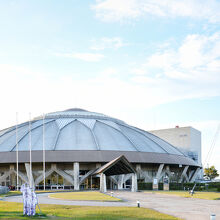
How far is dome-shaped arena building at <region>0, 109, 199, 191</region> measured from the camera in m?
→ 49.8

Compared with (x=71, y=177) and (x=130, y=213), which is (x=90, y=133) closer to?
(x=71, y=177)

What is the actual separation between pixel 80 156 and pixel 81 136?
635 centimetres

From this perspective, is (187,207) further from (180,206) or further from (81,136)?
(81,136)

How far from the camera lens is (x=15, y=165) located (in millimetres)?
52062

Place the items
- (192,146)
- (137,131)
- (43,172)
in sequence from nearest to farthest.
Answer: (43,172)
(137,131)
(192,146)

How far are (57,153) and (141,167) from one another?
13.7 m

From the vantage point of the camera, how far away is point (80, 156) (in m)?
50.0

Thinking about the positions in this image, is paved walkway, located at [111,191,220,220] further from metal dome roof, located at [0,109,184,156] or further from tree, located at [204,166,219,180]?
tree, located at [204,166,219,180]

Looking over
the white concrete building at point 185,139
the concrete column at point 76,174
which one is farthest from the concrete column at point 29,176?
the white concrete building at point 185,139

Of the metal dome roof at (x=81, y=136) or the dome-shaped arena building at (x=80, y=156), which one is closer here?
the dome-shaped arena building at (x=80, y=156)

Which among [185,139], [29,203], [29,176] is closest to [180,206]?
[29,203]

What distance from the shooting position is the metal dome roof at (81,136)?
53750 millimetres

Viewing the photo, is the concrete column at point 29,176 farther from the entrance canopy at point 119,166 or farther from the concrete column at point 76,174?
the entrance canopy at point 119,166

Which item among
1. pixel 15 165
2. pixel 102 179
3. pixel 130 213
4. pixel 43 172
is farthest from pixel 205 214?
pixel 15 165
